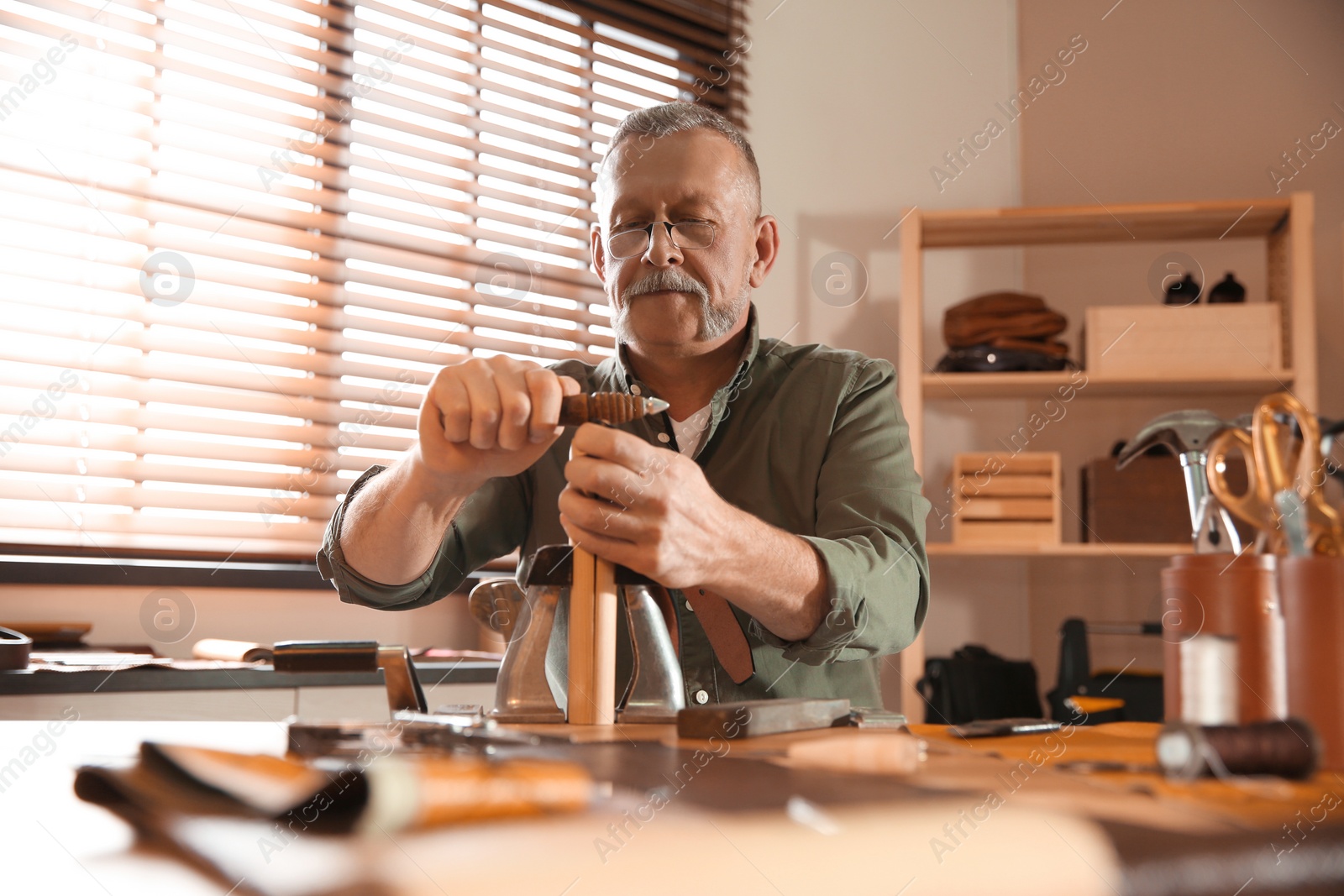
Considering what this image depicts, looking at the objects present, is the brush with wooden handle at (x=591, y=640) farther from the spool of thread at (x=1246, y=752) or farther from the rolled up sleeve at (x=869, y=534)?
the spool of thread at (x=1246, y=752)

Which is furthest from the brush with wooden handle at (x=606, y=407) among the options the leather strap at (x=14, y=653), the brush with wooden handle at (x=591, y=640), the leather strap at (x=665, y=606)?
the leather strap at (x=14, y=653)

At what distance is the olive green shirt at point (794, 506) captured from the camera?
0.99 m

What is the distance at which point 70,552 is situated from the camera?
1.70 m

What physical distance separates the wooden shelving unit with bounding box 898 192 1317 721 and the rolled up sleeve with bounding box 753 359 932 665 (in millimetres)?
1141

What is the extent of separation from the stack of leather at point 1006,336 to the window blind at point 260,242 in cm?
84

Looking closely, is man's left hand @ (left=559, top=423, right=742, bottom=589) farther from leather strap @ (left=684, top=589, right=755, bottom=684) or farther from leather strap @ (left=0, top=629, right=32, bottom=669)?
leather strap @ (left=0, top=629, right=32, bottom=669)

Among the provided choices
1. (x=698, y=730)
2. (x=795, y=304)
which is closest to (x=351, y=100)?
(x=795, y=304)

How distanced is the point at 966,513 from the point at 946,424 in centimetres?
43

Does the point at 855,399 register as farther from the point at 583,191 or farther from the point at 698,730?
the point at 583,191

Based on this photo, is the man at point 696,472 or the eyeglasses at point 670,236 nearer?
the man at point 696,472

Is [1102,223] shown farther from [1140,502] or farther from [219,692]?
[219,692]

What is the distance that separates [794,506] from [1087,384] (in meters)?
1.45

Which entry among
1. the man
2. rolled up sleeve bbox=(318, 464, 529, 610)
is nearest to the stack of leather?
the man

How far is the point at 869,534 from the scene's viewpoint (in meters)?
1.06
